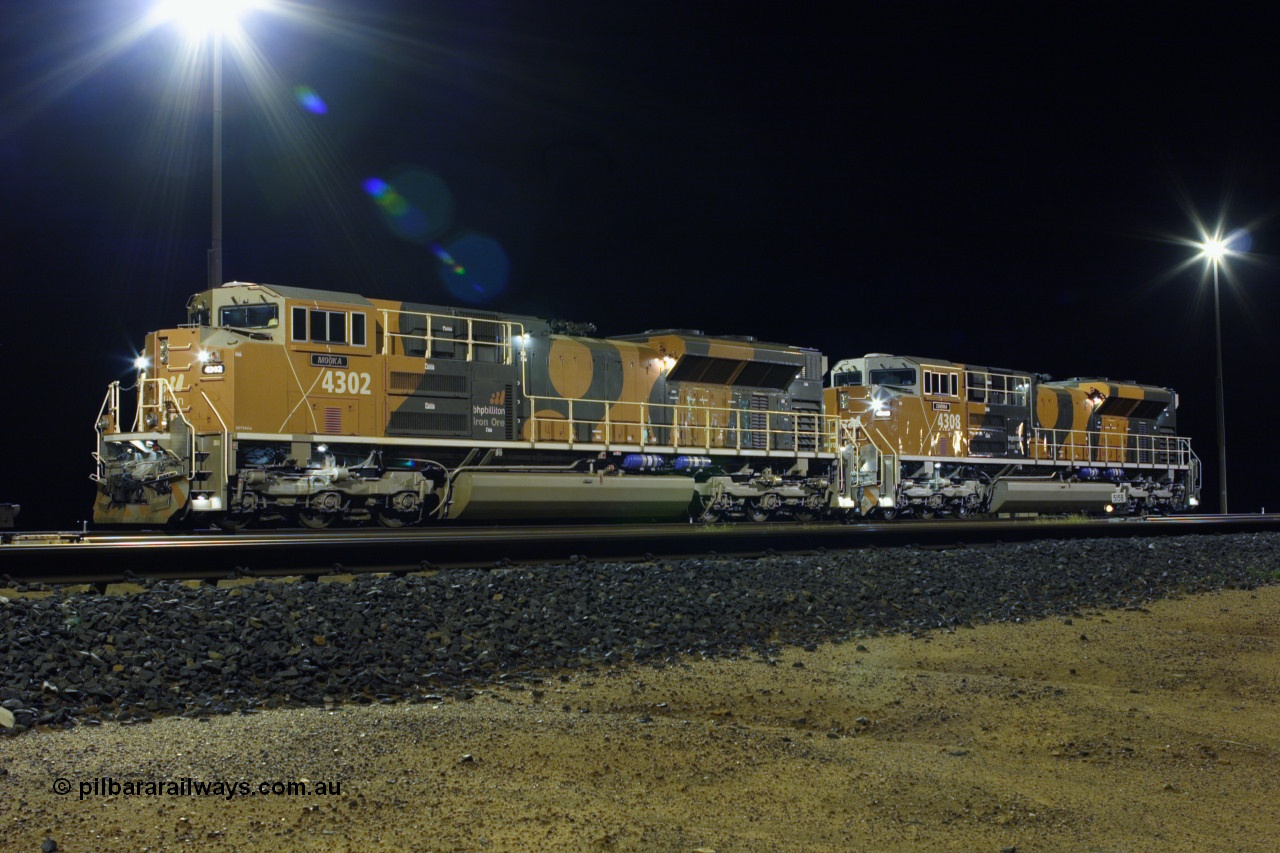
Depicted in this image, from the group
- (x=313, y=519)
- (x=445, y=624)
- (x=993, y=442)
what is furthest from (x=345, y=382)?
(x=993, y=442)

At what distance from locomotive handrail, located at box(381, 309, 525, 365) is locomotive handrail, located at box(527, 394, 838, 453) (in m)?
1.04

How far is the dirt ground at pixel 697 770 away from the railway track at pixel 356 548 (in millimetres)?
3871

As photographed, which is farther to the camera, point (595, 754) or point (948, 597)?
point (948, 597)

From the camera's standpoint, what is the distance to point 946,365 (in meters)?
27.5

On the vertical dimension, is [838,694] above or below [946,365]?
below

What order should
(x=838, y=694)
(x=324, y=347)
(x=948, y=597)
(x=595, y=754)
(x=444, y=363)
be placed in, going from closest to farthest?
(x=595, y=754) < (x=838, y=694) < (x=948, y=597) < (x=324, y=347) < (x=444, y=363)

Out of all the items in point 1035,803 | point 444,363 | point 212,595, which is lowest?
point 1035,803

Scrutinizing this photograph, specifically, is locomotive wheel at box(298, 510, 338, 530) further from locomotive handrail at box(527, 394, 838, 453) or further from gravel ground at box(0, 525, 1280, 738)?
gravel ground at box(0, 525, 1280, 738)

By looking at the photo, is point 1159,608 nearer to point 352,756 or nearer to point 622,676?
point 622,676

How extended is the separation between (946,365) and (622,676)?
21.6 metres

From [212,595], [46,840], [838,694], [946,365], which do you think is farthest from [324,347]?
[946,365]

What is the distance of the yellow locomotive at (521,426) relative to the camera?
15.7m

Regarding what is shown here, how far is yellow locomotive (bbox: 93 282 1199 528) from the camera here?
619 inches

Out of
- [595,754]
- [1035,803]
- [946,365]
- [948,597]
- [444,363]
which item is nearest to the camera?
[1035,803]
